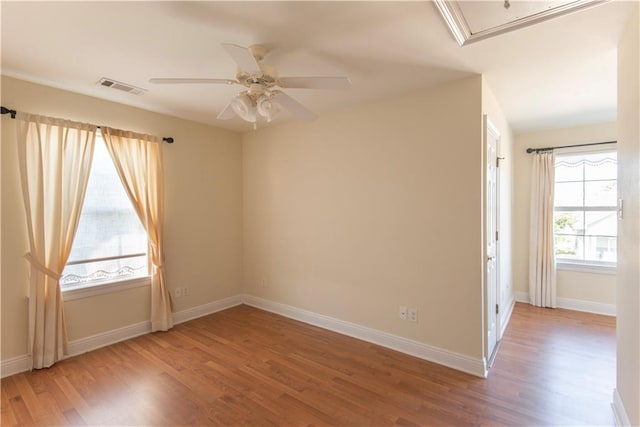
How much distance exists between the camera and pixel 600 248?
4.06 meters

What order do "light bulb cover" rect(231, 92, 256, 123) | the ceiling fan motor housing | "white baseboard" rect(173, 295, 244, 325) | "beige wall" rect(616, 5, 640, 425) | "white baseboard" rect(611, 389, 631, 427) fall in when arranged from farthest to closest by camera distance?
"white baseboard" rect(173, 295, 244, 325) < "light bulb cover" rect(231, 92, 256, 123) < the ceiling fan motor housing < "white baseboard" rect(611, 389, 631, 427) < "beige wall" rect(616, 5, 640, 425)

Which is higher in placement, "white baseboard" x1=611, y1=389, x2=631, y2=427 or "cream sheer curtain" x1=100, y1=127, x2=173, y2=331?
"cream sheer curtain" x1=100, y1=127, x2=173, y2=331

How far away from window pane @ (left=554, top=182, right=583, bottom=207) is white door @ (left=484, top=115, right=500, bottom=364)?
1929mm

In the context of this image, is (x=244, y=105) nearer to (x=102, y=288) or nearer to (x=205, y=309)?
(x=102, y=288)

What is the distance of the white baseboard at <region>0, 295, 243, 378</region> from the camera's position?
2562 millimetres

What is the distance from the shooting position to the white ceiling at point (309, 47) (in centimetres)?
175

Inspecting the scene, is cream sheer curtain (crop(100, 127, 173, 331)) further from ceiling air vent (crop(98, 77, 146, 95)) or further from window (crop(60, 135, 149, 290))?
ceiling air vent (crop(98, 77, 146, 95))

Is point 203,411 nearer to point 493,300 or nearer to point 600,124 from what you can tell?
point 493,300

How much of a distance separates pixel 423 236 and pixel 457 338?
95cm

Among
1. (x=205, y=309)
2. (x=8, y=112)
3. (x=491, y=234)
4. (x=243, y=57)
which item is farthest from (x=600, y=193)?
(x=8, y=112)

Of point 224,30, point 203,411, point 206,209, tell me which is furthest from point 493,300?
point 206,209

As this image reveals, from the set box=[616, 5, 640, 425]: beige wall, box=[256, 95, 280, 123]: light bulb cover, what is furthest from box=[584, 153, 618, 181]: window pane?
box=[256, 95, 280, 123]: light bulb cover

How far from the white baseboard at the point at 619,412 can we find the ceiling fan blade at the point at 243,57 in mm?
3063

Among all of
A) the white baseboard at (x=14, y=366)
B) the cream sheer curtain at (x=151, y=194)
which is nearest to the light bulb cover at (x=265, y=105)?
the cream sheer curtain at (x=151, y=194)
